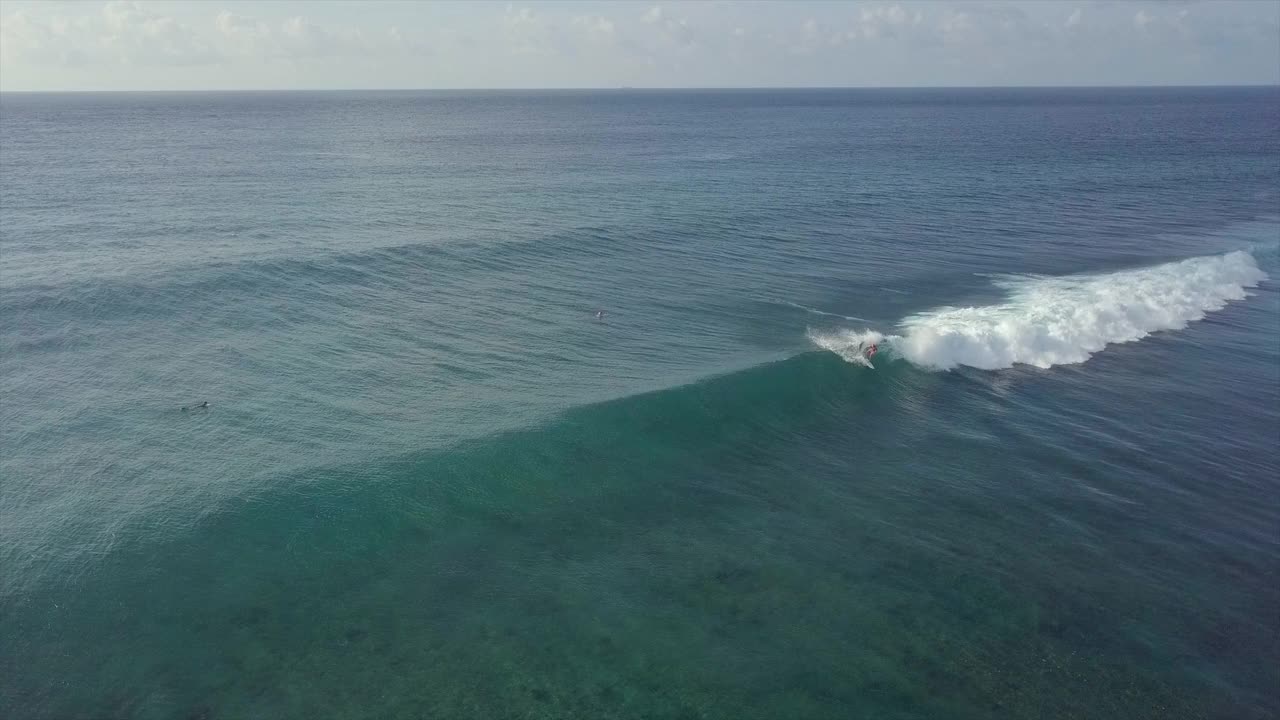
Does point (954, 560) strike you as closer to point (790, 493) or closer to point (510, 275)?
point (790, 493)

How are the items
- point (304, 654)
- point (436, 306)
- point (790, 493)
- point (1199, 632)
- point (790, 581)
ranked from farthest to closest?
point (436, 306)
point (790, 493)
point (790, 581)
point (1199, 632)
point (304, 654)

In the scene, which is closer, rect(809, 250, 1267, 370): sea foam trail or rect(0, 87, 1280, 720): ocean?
rect(0, 87, 1280, 720): ocean

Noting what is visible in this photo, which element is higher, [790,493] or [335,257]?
[335,257]

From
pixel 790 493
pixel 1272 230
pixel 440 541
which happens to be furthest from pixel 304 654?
pixel 1272 230

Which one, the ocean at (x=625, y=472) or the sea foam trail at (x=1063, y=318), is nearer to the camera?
the ocean at (x=625, y=472)
